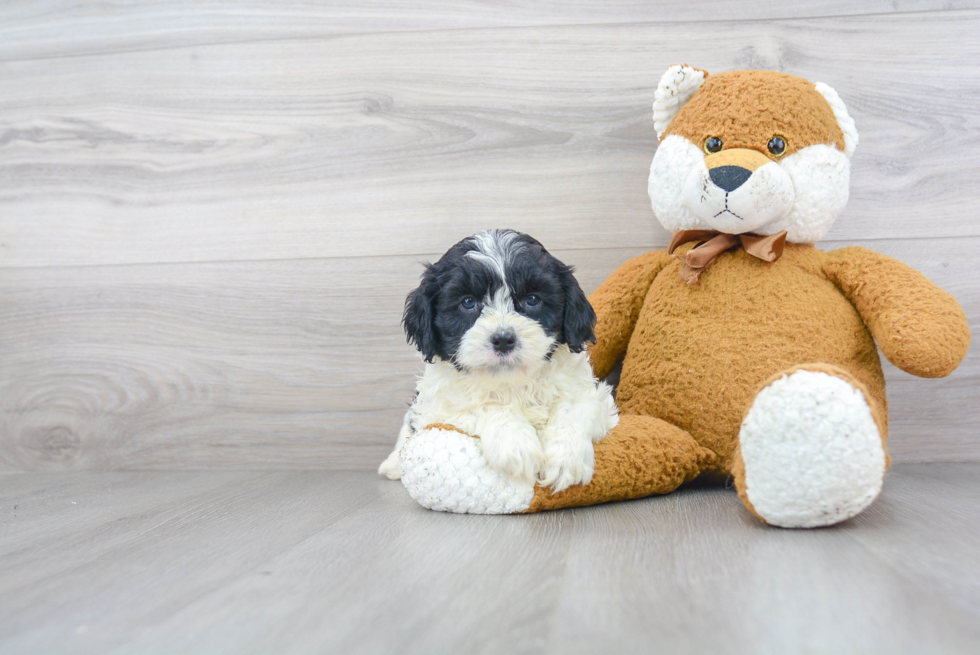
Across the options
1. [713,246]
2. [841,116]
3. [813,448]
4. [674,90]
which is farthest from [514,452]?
[841,116]

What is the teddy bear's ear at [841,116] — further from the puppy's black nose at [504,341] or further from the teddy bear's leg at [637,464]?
the puppy's black nose at [504,341]

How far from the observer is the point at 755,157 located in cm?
122

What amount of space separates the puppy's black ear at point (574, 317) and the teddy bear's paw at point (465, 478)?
241mm

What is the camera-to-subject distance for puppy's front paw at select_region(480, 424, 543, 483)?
3.67 ft

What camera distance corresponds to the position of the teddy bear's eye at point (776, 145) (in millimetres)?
1260

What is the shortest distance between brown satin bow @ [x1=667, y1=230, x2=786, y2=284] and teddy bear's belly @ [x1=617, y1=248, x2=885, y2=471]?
0.09ft

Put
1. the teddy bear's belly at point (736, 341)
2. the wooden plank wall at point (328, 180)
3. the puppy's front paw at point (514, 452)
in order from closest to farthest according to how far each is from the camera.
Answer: the puppy's front paw at point (514, 452), the teddy bear's belly at point (736, 341), the wooden plank wall at point (328, 180)

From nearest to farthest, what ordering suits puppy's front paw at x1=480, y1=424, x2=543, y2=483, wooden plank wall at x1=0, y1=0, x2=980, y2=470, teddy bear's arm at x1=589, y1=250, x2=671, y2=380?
puppy's front paw at x1=480, y1=424, x2=543, y2=483 → teddy bear's arm at x1=589, y1=250, x2=671, y2=380 → wooden plank wall at x1=0, y1=0, x2=980, y2=470

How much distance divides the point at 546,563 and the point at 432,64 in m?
1.22

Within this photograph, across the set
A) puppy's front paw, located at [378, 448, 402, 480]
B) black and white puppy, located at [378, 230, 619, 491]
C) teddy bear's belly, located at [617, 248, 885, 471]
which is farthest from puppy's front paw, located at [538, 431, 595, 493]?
puppy's front paw, located at [378, 448, 402, 480]

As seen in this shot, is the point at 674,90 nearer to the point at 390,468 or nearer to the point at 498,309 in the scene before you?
the point at 498,309

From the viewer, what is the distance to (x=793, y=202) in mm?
1265

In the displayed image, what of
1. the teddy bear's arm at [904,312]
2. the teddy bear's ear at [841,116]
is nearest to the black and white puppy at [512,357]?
the teddy bear's arm at [904,312]

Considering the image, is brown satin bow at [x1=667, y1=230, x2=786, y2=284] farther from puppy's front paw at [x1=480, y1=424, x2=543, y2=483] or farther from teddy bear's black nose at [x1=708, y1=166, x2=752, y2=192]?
puppy's front paw at [x1=480, y1=424, x2=543, y2=483]
